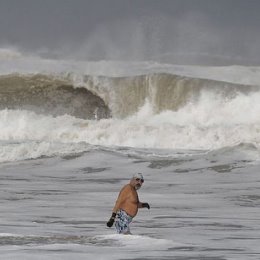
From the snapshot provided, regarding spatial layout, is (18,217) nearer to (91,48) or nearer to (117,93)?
(117,93)

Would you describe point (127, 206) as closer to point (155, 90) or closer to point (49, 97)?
point (155, 90)

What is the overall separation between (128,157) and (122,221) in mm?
14363

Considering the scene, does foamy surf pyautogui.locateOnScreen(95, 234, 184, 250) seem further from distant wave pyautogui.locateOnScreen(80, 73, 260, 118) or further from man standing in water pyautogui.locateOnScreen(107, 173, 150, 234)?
distant wave pyautogui.locateOnScreen(80, 73, 260, 118)

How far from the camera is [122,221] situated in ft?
34.1

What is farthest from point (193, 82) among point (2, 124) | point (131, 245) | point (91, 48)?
point (131, 245)

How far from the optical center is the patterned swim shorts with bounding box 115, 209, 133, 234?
10391mm

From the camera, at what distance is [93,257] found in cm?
855

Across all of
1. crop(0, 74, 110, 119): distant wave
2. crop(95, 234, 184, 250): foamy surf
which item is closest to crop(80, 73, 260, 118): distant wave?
crop(0, 74, 110, 119): distant wave

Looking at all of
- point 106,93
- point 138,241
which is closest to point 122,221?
point 138,241

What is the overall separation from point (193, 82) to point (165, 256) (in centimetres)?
2557

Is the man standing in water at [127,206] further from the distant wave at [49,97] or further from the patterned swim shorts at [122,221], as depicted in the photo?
the distant wave at [49,97]

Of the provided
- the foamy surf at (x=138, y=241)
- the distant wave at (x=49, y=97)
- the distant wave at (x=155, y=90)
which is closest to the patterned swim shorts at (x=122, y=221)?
the foamy surf at (x=138, y=241)

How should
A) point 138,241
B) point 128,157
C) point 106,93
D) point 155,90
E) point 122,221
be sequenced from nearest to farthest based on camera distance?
1. point 138,241
2. point 122,221
3. point 128,157
4. point 155,90
5. point 106,93

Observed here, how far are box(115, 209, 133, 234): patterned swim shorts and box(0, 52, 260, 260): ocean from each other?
6.7 inches
